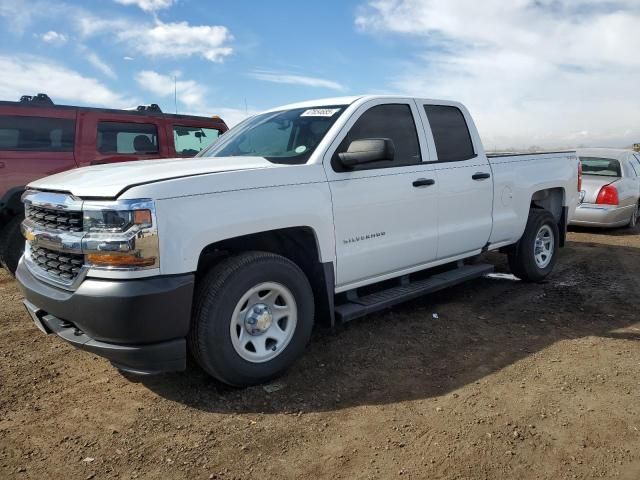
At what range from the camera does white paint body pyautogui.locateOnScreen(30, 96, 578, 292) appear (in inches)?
116

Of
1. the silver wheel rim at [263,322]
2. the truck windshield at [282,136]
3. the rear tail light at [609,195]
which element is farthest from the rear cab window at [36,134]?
the rear tail light at [609,195]

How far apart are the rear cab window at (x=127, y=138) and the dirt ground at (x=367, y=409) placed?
3.10m

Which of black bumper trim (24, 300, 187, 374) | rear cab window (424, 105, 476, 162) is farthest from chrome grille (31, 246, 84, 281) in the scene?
rear cab window (424, 105, 476, 162)

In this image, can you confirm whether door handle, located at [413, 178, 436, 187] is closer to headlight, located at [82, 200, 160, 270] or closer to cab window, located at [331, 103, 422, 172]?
cab window, located at [331, 103, 422, 172]

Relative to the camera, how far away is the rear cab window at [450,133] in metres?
4.76

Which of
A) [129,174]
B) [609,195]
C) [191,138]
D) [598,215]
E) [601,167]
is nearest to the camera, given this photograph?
[129,174]

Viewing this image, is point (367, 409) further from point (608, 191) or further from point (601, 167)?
point (601, 167)

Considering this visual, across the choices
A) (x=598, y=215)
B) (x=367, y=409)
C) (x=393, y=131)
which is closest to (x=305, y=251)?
(x=367, y=409)

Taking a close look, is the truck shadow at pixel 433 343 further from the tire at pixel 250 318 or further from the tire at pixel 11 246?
the tire at pixel 11 246

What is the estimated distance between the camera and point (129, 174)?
3.18 metres

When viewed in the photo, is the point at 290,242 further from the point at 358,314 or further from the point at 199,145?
the point at 199,145

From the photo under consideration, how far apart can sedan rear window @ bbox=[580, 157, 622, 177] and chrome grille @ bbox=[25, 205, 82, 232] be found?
367 inches

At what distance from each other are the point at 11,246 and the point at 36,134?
1479mm

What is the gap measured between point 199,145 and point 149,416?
A: 5.75 meters
